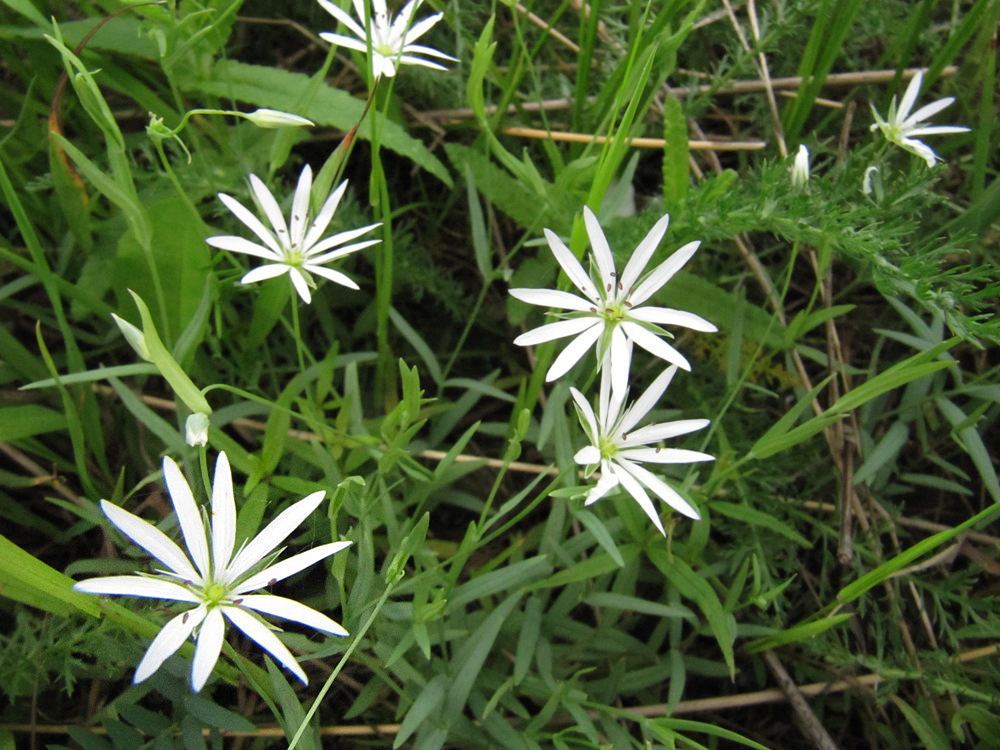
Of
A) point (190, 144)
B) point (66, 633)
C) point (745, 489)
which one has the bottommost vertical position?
point (66, 633)

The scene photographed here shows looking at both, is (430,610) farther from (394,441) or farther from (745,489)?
(745,489)

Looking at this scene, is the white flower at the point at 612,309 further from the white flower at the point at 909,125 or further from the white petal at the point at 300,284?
the white flower at the point at 909,125

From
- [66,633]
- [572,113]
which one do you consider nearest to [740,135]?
[572,113]

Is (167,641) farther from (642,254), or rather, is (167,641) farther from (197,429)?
(642,254)

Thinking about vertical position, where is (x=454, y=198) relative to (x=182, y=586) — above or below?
above

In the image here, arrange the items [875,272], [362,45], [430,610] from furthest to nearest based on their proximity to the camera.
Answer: [362,45] → [875,272] → [430,610]

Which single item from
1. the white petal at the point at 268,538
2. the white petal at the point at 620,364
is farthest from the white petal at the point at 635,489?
the white petal at the point at 268,538

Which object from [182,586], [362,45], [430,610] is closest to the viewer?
[182,586]
